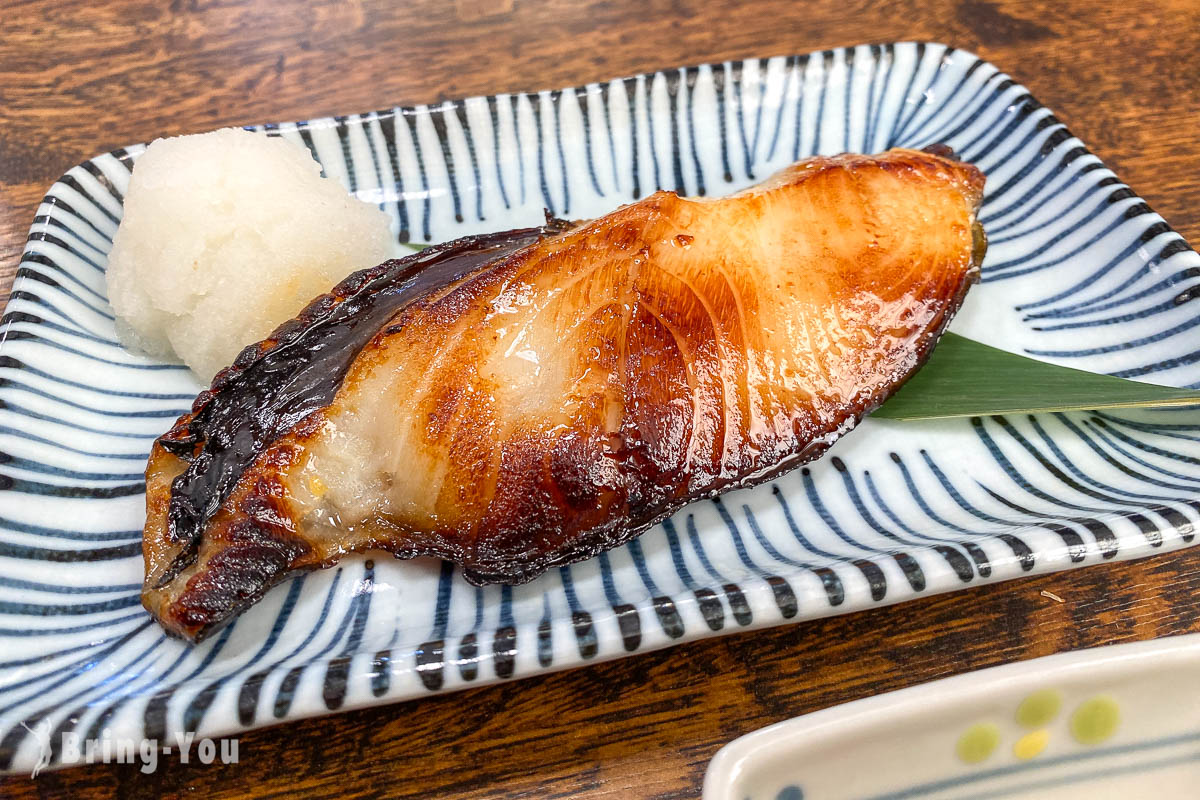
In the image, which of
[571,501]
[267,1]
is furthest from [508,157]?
[267,1]

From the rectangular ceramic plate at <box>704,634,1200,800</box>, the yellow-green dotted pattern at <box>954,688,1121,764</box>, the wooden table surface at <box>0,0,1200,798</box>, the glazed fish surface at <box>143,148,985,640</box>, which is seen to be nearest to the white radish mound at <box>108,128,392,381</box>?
the glazed fish surface at <box>143,148,985,640</box>

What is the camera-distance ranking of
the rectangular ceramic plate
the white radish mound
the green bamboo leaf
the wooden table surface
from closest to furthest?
the rectangular ceramic plate < the wooden table surface < the green bamboo leaf < the white radish mound

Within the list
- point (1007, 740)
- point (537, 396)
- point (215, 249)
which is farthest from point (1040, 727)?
point (215, 249)

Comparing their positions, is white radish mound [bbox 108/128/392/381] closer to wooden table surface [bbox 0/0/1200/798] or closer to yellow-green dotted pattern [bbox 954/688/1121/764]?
wooden table surface [bbox 0/0/1200/798]

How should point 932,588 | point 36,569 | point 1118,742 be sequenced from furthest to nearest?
point 36,569 < point 932,588 < point 1118,742

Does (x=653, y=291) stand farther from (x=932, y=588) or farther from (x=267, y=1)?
Result: (x=267, y=1)

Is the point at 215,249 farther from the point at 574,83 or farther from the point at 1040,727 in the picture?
the point at 1040,727
